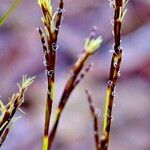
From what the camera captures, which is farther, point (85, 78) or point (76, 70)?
point (85, 78)

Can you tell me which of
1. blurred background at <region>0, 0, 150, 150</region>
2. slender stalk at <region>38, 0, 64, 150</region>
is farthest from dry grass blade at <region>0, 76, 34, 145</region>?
blurred background at <region>0, 0, 150, 150</region>

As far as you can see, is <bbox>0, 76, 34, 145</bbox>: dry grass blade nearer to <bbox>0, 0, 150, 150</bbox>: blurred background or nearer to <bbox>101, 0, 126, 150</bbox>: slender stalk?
<bbox>101, 0, 126, 150</bbox>: slender stalk

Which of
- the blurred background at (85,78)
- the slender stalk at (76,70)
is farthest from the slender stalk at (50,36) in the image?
the blurred background at (85,78)

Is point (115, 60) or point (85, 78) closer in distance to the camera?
point (115, 60)

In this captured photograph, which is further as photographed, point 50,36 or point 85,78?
point 85,78

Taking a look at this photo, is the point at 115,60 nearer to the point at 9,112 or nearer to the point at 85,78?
the point at 9,112

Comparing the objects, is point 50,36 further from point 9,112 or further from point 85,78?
point 85,78

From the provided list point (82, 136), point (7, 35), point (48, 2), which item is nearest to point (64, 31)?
point (7, 35)

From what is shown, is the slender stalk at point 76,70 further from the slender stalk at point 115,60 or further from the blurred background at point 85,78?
the blurred background at point 85,78

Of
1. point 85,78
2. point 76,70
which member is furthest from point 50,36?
point 85,78
